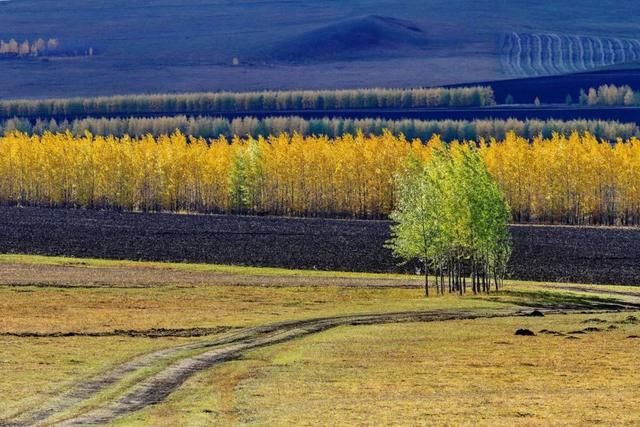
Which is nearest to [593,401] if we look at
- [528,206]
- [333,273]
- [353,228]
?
[333,273]

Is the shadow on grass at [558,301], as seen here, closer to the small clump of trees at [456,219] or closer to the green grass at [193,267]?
the small clump of trees at [456,219]

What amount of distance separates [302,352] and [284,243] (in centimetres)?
7879

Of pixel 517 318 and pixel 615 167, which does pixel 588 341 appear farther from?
pixel 615 167

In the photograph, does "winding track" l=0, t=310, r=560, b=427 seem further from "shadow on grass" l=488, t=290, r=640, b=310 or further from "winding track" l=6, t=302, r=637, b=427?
"shadow on grass" l=488, t=290, r=640, b=310

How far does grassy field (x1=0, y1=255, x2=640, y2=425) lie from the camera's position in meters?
42.9

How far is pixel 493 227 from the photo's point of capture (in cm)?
9388

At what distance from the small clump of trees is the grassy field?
2.91 m

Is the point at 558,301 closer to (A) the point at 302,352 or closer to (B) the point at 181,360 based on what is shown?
(A) the point at 302,352

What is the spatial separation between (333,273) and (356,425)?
68.0 metres

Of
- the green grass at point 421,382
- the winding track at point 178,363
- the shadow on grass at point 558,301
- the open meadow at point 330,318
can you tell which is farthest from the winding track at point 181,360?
the green grass at point 421,382

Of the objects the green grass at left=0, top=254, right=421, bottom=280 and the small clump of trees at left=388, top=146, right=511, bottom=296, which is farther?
the green grass at left=0, top=254, right=421, bottom=280

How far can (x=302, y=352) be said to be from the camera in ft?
188

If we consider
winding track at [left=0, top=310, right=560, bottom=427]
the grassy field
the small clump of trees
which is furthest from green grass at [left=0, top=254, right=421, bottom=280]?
winding track at [left=0, top=310, right=560, bottom=427]

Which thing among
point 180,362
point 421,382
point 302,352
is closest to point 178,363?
point 180,362
